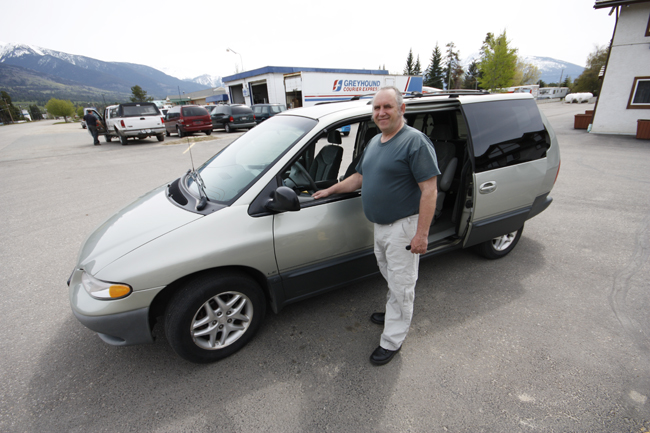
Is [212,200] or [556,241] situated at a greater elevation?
[212,200]

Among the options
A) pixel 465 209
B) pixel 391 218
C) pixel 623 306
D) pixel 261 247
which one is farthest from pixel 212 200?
pixel 623 306

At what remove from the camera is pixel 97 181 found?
7934 millimetres

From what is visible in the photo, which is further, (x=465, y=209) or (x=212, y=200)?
(x=465, y=209)

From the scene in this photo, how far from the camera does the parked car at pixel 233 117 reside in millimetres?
18617

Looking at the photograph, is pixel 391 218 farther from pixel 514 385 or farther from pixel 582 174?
pixel 582 174

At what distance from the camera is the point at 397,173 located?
78.5 inches

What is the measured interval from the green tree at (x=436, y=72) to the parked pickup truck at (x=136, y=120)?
6008 cm

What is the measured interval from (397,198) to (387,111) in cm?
55

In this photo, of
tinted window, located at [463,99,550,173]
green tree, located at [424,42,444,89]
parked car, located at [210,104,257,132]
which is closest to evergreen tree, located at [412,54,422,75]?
green tree, located at [424,42,444,89]

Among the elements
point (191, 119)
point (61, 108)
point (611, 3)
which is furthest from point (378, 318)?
point (61, 108)

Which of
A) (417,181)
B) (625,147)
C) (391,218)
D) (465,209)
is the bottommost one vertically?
(625,147)

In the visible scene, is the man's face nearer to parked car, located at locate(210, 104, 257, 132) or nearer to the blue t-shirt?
the blue t-shirt

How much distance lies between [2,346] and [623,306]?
5276mm

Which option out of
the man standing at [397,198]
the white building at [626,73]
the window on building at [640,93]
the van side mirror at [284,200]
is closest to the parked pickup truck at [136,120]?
the van side mirror at [284,200]
